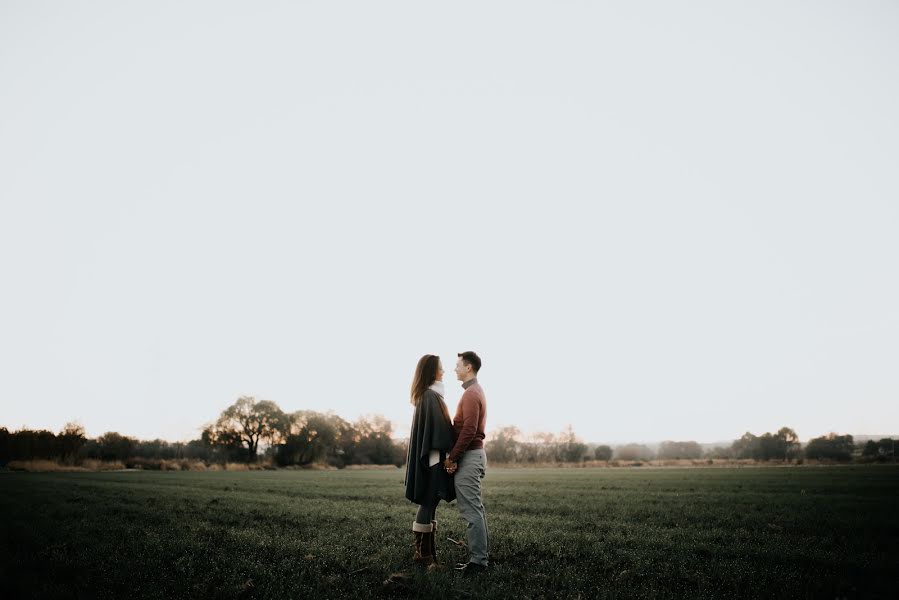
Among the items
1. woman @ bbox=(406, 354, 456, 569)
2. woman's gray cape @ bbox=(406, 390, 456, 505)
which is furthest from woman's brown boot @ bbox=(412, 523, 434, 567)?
woman's gray cape @ bbox=(406, 390, 456, 505)

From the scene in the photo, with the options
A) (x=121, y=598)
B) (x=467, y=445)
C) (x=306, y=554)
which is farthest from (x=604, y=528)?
(x=121, y=598)

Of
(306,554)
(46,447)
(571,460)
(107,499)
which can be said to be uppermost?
(306,554)

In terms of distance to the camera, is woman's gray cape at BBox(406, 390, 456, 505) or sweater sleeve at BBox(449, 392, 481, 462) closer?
sweater sleeve at BBox(449, 392, 481, 462)

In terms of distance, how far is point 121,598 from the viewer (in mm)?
4789

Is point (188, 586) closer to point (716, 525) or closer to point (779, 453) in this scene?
point (716, 525)

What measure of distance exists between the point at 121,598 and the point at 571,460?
293 ft

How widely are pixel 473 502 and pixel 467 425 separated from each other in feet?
3.63

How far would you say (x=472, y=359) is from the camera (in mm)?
6832

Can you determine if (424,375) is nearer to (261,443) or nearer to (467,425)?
(467,425)

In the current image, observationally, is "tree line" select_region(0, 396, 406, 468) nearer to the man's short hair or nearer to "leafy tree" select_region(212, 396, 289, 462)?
"leafy tree" select_region(212, 396, 289, 462)

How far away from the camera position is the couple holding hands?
624 cm

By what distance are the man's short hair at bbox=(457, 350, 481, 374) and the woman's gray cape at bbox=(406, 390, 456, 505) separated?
0.69m

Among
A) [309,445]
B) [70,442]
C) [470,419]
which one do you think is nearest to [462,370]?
[470,419]

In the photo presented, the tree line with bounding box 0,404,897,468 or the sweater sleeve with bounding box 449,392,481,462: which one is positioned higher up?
the sweater sleeve with bounding box 449,392,481,462
